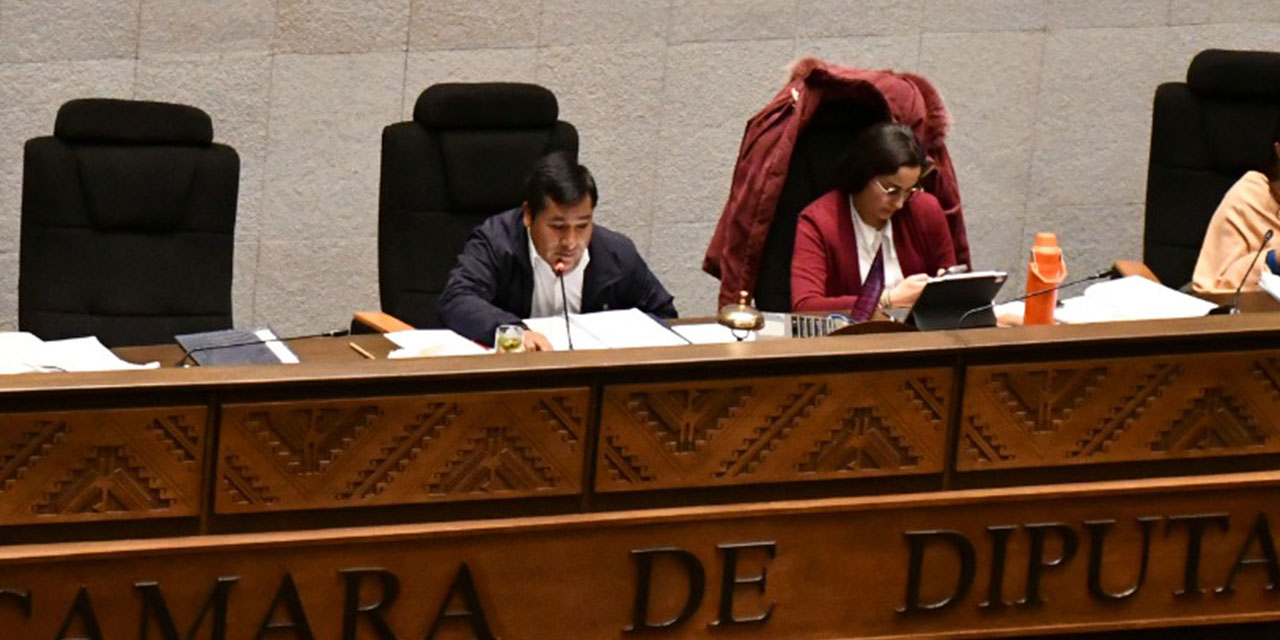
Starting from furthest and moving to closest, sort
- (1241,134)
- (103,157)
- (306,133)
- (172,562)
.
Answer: (306,133)
(1241,134)
(103,157)
(172,562)

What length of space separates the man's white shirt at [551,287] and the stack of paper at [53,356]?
3.21 ft

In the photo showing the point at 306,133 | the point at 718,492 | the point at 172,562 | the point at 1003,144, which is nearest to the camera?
the point at 172,562

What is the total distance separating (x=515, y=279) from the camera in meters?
5.23

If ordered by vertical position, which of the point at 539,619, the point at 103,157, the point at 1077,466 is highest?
the point at 103,157

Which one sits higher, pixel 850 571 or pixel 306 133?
pixel 306 133

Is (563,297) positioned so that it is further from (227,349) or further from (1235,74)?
(1235,74)

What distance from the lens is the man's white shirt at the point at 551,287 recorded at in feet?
17.2

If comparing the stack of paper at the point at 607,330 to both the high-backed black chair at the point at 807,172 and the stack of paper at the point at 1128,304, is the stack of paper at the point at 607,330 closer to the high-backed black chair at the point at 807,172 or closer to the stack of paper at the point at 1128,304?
the high-backed black chair at the point at 807,172

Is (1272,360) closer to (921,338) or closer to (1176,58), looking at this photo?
(921,338)

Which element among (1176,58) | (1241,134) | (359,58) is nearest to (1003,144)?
(1176,58)

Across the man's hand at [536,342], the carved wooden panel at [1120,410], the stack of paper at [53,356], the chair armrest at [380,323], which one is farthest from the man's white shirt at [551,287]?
the carved wooden panel at [1120,410]

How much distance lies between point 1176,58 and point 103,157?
11.5 ft

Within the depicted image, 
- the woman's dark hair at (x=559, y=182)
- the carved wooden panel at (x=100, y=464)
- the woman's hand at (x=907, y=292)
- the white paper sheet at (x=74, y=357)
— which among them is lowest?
the carved wooden panel at (x=100, y=464)

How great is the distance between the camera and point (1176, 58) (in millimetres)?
7199
